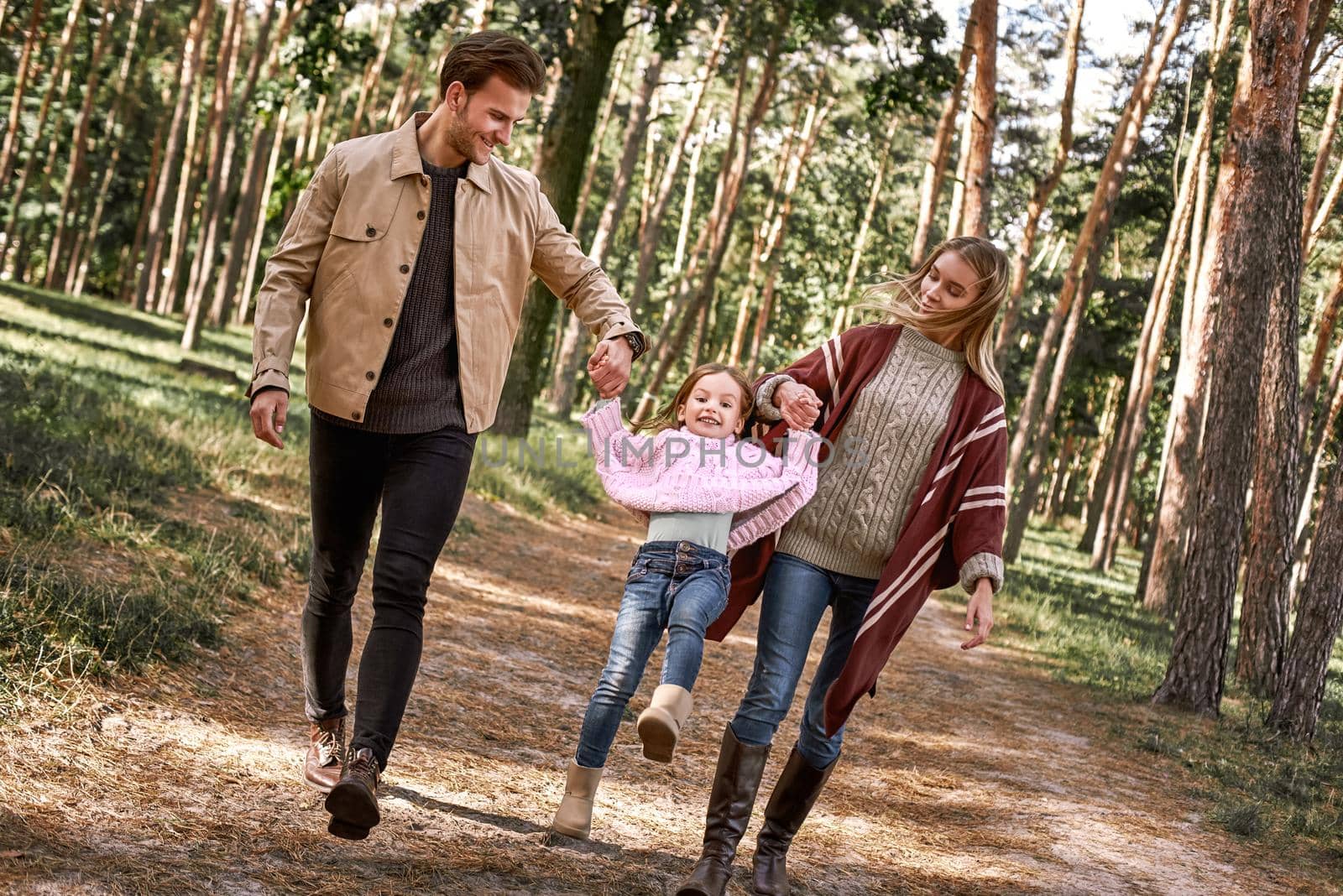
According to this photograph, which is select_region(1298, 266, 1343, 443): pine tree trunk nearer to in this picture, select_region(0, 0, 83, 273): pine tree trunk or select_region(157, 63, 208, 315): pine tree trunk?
select_region(157, 63, 208, 315): pine tree trunk

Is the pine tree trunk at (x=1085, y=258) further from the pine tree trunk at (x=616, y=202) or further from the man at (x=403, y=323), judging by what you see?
the man at (x=403, y=323)

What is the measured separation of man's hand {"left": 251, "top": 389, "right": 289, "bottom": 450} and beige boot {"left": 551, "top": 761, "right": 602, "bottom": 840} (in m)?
1.35

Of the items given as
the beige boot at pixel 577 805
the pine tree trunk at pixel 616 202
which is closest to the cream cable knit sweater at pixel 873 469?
the beige boot at pixel 577 805

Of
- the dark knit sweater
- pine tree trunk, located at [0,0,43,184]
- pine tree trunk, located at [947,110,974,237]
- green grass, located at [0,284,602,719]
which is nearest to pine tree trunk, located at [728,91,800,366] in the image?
pine tree trunk, located at [947,110,974,237]

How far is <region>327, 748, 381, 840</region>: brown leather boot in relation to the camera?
3.18 meters

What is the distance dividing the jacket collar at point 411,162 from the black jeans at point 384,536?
755 mm

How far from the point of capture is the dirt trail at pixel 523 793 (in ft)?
11.6

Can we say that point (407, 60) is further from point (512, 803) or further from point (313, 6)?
point (512, 803)

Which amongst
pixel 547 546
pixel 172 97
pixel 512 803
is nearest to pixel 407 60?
pixel 172 97

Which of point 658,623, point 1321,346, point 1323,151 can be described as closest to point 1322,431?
point 1321,346

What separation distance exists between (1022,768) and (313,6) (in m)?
10.6

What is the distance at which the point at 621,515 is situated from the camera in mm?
16641

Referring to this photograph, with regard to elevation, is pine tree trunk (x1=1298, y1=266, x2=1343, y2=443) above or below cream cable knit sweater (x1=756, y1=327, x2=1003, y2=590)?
above

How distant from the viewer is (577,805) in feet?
12.6
